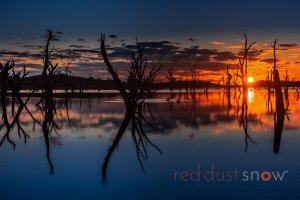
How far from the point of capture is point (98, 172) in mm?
9312

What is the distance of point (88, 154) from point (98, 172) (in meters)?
2.46

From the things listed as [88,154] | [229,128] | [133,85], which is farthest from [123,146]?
[133,85]

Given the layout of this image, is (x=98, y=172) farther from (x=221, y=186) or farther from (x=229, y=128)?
(x=229, y=128)

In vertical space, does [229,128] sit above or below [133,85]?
below

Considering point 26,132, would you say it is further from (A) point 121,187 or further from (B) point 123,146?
(A) point 121,187

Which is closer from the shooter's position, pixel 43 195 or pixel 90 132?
pixel 43 195

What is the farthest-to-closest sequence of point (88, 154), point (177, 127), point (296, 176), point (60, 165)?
point (177, 127), point (88, 154), point (60, 165), point (296, 176)

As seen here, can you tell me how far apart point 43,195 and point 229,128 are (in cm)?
1156

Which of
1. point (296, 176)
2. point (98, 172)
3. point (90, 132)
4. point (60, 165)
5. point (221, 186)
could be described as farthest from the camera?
point (90, 132)

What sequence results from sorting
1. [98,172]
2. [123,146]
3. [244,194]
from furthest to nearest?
[123,146] → [98,172] → [244,194]

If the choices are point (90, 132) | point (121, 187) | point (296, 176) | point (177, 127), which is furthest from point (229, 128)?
point (121, 187)

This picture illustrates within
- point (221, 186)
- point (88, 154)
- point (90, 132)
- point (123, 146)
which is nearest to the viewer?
point (221, 186)

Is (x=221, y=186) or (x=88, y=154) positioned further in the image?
(x=88, y=154)

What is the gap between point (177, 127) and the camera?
18547 millimetres
